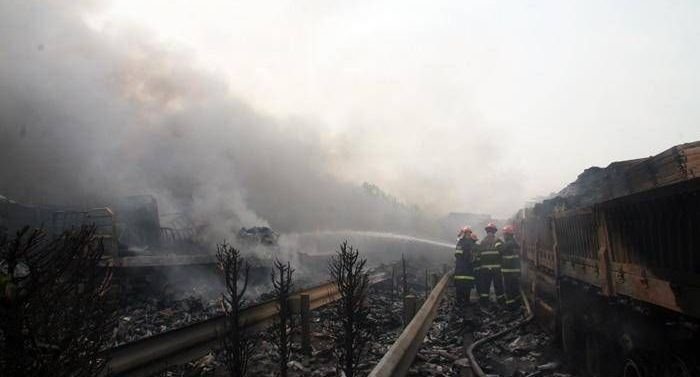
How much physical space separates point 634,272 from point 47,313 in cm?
418

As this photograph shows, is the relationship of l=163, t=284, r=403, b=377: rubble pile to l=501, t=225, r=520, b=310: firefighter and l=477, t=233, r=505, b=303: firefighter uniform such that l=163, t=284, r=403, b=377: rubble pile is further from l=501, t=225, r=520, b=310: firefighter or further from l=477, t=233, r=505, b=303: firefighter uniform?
l=501, t=225, r=520, b=310: firefighter

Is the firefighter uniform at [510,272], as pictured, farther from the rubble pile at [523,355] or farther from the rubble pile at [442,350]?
the rubble pile at [523,355]

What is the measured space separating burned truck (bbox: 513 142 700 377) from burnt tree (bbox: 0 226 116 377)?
143 inches

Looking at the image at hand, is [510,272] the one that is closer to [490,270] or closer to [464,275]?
[490,270]

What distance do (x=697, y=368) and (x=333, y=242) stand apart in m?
34.3

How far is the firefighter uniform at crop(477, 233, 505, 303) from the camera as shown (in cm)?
1108

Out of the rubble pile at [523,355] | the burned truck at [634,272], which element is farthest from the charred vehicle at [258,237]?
the burned truck at [634,272]

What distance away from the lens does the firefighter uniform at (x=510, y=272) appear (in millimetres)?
10758

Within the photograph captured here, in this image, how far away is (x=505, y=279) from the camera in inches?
430

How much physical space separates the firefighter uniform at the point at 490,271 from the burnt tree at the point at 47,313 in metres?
9.42

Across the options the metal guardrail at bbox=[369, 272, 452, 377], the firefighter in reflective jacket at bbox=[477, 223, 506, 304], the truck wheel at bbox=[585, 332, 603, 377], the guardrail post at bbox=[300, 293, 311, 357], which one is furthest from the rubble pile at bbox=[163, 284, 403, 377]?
the truck wheel at bbox=[585, 332, 603, 377]

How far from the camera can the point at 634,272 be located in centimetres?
402

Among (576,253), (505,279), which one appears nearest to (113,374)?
(576,253)

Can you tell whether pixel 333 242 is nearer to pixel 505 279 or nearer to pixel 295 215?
pixel 295 215
